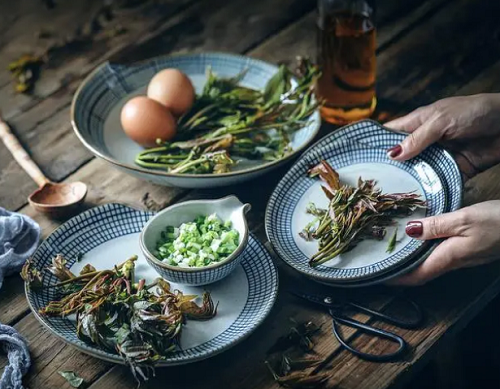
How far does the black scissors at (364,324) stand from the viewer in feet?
4.20

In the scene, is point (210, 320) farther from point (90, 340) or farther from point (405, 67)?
point (405, 67)

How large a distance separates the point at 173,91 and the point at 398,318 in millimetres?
703

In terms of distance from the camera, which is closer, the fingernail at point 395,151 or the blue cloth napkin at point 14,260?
the blue cloth napkin at point 14,260

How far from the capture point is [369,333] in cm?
132

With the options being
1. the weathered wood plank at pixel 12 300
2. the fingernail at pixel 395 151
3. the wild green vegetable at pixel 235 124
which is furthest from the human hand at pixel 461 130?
the weathered wood plank at pixel 12 300

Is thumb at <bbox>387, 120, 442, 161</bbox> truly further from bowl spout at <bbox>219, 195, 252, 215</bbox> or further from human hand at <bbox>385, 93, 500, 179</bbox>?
bowl spout at <bbox>219, 195, 252, 215</bbox>

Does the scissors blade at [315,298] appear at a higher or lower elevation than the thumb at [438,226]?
lower

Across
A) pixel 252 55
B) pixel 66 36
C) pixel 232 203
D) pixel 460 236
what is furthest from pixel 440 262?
pixel 66 36

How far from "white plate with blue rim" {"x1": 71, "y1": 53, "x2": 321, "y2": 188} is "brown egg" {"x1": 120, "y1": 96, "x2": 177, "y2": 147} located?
0.18ft

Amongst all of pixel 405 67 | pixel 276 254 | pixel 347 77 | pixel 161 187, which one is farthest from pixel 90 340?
pixel 405 67

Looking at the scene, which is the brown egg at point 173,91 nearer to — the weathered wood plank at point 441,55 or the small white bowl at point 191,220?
the small white bowl at point 191,220

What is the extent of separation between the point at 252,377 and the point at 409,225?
1.23ft

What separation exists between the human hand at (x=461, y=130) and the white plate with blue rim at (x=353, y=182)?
0.11 ft

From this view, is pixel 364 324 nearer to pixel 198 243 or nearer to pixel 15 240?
pixel 198 243
